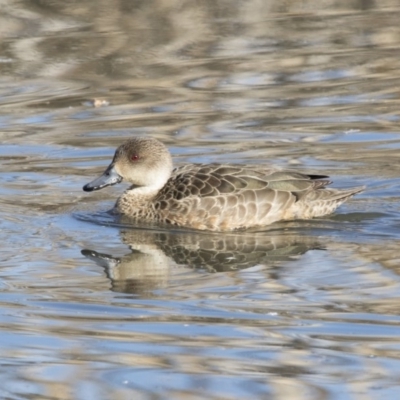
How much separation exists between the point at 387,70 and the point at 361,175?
167 inches

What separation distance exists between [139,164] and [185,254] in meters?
1.51

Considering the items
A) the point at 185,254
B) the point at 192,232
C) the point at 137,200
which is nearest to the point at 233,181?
the point at 192,232

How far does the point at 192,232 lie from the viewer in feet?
34.0

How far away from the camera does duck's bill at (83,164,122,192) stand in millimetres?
10727

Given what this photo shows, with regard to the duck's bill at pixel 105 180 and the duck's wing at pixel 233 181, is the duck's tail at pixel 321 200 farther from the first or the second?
the duck's bill at pixel 105 180

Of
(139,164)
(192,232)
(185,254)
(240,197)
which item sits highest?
(139,164)

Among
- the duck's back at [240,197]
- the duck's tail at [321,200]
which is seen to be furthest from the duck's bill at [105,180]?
the duck's tail at [321,200]

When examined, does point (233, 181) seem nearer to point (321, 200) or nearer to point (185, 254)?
point (321, 200)

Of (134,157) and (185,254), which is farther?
(134,157)

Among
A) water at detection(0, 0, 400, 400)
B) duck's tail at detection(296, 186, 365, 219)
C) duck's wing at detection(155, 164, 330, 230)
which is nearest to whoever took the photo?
water at detection(0, 0, 400, 400)

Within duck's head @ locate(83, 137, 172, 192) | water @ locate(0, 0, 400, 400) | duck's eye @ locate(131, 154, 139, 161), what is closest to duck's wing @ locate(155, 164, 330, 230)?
water @ locate(0, 0, 400, 400)

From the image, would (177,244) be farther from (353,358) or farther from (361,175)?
(353,358)

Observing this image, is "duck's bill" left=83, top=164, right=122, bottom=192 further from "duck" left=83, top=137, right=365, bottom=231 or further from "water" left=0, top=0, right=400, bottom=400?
"water" left=0, top=0, right=400, bottom=400

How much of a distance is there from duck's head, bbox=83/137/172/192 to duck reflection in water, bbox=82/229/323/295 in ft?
2.03
